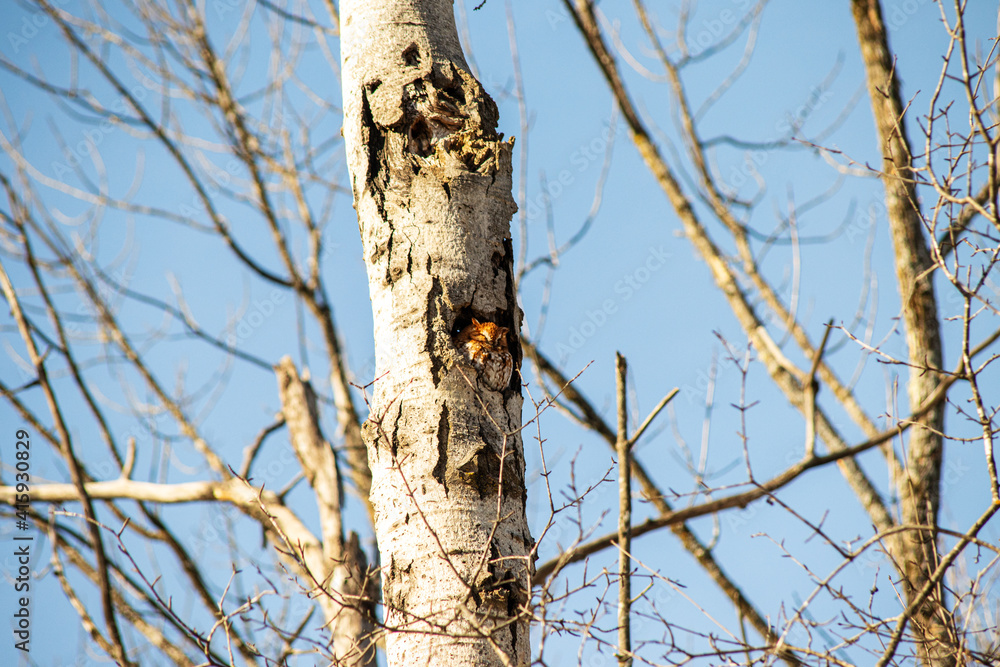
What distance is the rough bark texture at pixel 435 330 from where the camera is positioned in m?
1.29

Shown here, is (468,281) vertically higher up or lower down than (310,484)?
lower down

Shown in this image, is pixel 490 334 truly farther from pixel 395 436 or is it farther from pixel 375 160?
pixel 375 160

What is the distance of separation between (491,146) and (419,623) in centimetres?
100

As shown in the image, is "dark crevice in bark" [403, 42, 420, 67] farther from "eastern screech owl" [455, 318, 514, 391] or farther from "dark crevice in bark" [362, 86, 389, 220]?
"eastern screech owl" [455, 318, 514, 391]

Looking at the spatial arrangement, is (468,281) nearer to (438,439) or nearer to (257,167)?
(438,439)

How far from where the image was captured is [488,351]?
1.45 m

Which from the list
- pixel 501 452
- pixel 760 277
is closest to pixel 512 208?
pixel 501 452

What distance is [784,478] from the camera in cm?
208

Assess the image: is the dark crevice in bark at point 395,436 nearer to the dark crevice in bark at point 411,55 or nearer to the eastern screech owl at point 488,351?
the eastern screech owl at point 488,351

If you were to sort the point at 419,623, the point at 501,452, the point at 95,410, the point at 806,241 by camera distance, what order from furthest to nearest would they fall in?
the point at 806,241, the point at 95,410, the point at 501,452, the point at 419,623

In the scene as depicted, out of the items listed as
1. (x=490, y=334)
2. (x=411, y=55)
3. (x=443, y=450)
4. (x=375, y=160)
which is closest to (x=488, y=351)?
(x=490, y=334)

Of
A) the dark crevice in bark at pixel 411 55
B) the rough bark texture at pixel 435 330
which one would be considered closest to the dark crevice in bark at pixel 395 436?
the rough bark texture at pixel 435 330

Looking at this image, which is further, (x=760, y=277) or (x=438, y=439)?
(x=760, y=277)

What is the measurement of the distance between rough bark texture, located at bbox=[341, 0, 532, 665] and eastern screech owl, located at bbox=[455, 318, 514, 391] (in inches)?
0.8
